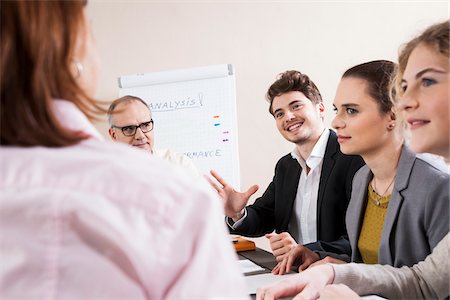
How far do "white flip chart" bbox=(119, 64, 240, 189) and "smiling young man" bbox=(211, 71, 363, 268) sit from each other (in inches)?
44.8

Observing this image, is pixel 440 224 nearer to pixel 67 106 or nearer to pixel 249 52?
pixel 67 106

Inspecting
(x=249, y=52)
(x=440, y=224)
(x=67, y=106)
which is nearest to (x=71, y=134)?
(x=67, y=106)

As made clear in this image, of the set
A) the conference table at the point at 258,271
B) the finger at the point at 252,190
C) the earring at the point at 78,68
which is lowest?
the conference table at the point at 258,271

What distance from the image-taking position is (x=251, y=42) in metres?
4.37

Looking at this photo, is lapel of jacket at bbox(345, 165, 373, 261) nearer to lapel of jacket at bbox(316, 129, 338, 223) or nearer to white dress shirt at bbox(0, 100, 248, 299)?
lapel of jacket at bbox(316, 129, 338, 223)

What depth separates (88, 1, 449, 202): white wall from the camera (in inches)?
166

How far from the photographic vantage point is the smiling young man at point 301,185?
91.7 inches

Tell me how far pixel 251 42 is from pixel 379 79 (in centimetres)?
268

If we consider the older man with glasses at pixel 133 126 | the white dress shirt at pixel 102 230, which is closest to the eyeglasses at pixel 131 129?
the older man with glasses at pixel 133 126

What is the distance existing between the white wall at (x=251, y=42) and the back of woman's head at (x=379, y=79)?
8.28 feet

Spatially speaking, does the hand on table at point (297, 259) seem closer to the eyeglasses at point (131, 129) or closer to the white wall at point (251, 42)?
the eyeglasses at point (131, 129)

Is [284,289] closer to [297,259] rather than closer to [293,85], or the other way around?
[297,259]

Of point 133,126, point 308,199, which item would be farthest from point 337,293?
point 133,126

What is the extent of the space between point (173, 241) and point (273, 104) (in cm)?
234
